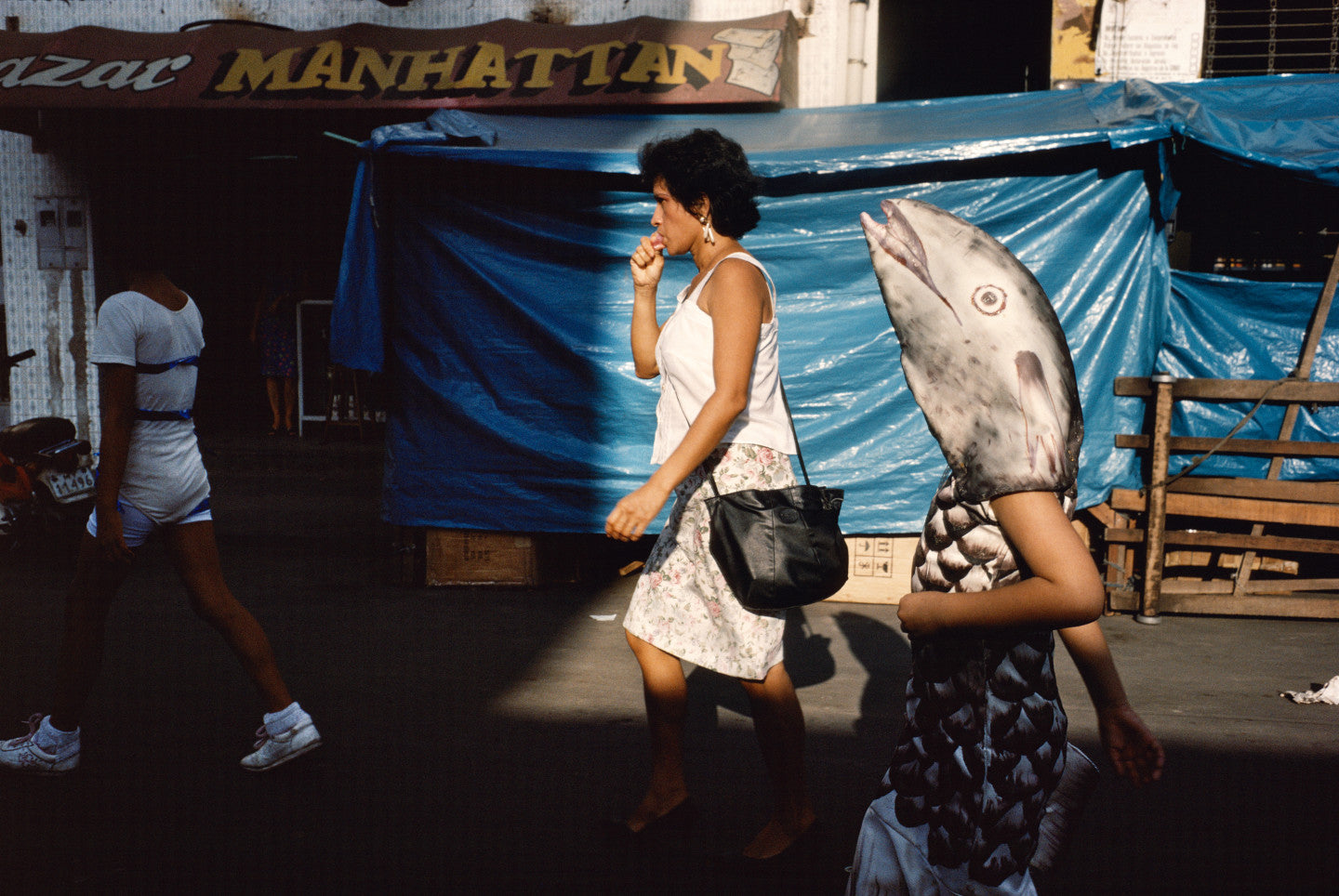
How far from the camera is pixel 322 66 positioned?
7.92 m

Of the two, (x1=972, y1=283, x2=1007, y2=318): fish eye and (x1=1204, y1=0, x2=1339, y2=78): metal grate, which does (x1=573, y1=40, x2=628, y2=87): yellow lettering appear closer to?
(x1=1204, y1=0, x2=1339, y2=78): metal grate

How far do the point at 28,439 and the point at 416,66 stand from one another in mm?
3877

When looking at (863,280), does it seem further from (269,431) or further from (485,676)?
(269,431)

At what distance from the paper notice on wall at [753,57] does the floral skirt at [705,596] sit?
506 centimetres

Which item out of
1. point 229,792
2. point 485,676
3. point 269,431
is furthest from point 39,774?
point 269,431

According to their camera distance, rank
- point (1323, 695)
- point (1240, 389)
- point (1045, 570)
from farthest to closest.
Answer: point (1240, 389) → point (1323, 695) → point (1045, 570)

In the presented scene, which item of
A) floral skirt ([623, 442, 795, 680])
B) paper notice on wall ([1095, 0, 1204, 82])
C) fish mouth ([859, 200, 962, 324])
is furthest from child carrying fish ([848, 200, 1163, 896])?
paper notice on wall ([1095, 0, 1204, 82])

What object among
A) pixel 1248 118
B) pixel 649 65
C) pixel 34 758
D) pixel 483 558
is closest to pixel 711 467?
pixel 34 758

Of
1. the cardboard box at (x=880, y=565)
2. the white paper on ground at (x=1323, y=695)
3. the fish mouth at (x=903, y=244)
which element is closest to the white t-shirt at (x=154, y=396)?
the fish mouth at (x=903, y=244)

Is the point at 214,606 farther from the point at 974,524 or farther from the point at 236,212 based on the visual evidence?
the point at 236,212

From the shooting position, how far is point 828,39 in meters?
8.27

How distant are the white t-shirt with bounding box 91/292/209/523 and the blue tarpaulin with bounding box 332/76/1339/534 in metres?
2.41

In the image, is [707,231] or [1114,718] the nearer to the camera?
[1114,718]

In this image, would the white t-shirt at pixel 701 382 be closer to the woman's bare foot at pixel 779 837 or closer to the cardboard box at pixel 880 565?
the woman's bare foot at pixel 779 837
